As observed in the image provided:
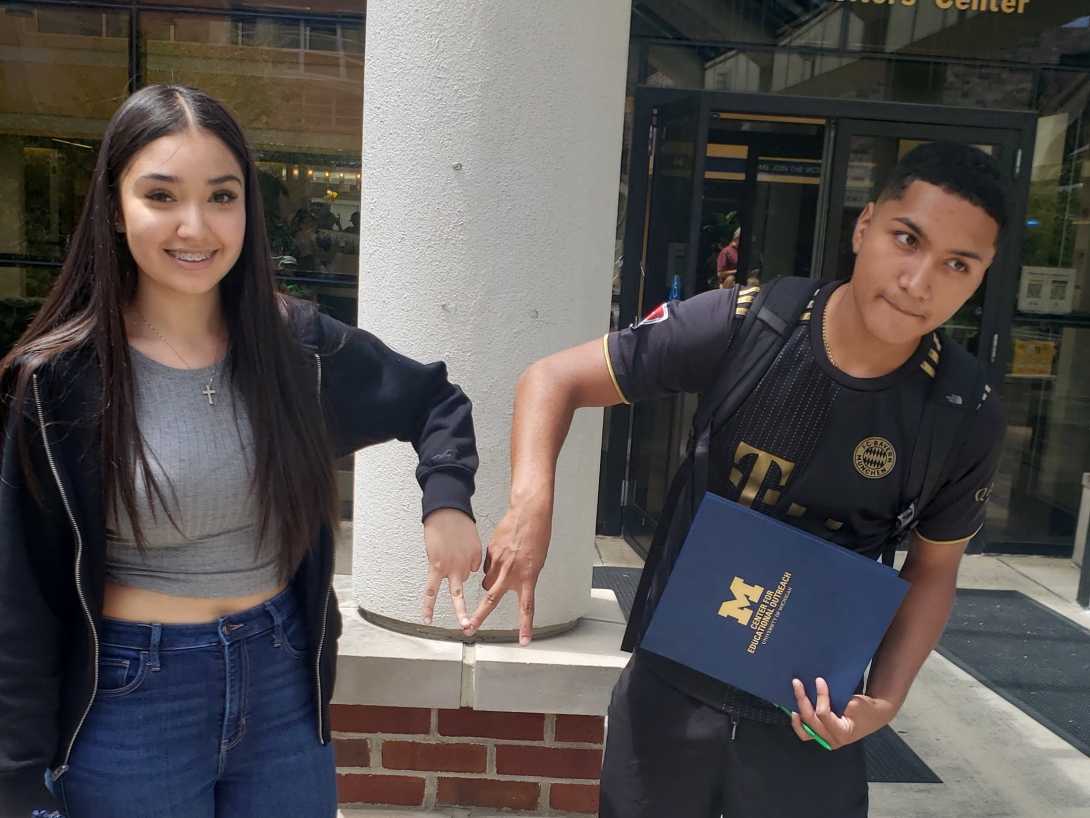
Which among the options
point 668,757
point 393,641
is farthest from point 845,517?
point 393,641

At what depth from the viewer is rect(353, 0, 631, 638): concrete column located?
290 centimetres

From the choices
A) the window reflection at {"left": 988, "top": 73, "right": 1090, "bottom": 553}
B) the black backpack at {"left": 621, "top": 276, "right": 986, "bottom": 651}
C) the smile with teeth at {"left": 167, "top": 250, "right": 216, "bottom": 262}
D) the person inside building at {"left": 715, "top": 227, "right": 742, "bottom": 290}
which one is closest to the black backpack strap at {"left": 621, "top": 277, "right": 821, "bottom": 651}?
the black backpack at {"left": 621, "top": 276, "right": 986, "bottom": 651}

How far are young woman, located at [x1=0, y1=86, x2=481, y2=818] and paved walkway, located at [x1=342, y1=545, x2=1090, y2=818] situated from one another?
156cm

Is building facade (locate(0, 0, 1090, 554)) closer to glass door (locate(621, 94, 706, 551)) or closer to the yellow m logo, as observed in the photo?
glass door (locate(621, 94, 706, 551))

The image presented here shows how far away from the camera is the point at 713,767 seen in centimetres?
196

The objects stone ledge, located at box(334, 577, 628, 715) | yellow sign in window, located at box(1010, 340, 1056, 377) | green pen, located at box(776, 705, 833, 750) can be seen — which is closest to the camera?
green pen, located at box(776, 705, 833, 750)

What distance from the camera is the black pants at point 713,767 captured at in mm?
1931

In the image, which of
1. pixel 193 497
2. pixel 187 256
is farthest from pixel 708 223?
pixel 193 497

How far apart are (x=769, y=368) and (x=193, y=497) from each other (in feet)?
3.44

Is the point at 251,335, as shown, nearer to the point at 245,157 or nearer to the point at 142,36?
the point at 245,157

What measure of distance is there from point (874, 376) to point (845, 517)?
Result: 264mm

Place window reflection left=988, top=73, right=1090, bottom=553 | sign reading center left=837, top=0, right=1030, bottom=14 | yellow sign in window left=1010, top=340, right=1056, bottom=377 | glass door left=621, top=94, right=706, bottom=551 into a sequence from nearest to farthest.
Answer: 1. glass door left=621, top=94, right=706, bottom=551
2. sign reading center left=837, top=0, right=1030, bottom=14
3. window reflection left=988, top=73, right=1090, bottom=553
4. yellow sign in window left=1010, top=340, right=1056, bottom=377

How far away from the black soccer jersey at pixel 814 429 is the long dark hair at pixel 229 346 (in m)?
0.61

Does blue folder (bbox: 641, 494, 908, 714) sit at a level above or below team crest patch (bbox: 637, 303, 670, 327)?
below
